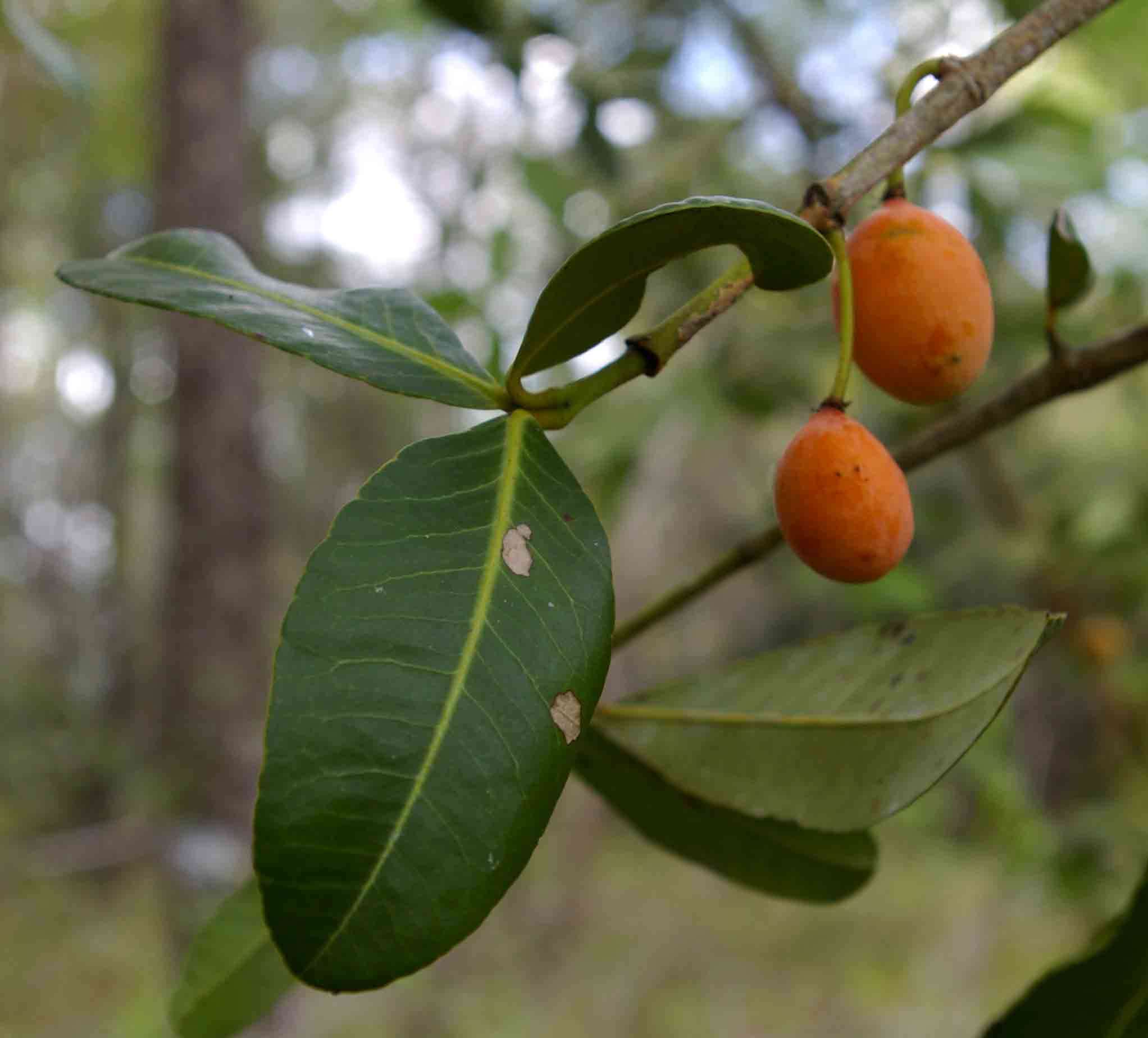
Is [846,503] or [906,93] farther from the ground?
[906,93]

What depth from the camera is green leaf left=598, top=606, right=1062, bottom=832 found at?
406 millimetres

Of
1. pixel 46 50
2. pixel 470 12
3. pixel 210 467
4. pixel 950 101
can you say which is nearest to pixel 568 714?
pixel 950 101

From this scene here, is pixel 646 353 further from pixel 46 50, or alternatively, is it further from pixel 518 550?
pixel 46 50

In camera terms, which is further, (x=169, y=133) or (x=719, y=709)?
(x=169, y=133)

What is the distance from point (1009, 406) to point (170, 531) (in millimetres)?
3613

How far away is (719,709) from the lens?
0.56 metres

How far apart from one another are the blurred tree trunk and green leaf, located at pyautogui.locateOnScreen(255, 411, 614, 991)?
3281 mm

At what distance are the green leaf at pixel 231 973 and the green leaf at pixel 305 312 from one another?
13.8 inches

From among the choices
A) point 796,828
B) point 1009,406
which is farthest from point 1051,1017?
point 1009,406

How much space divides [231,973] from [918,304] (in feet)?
1.72

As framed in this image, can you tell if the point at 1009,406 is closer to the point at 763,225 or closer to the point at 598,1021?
the point at 763,225

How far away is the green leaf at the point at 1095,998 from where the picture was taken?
46 centimetres

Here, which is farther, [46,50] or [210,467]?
[210,467]

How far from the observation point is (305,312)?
1.41ft
